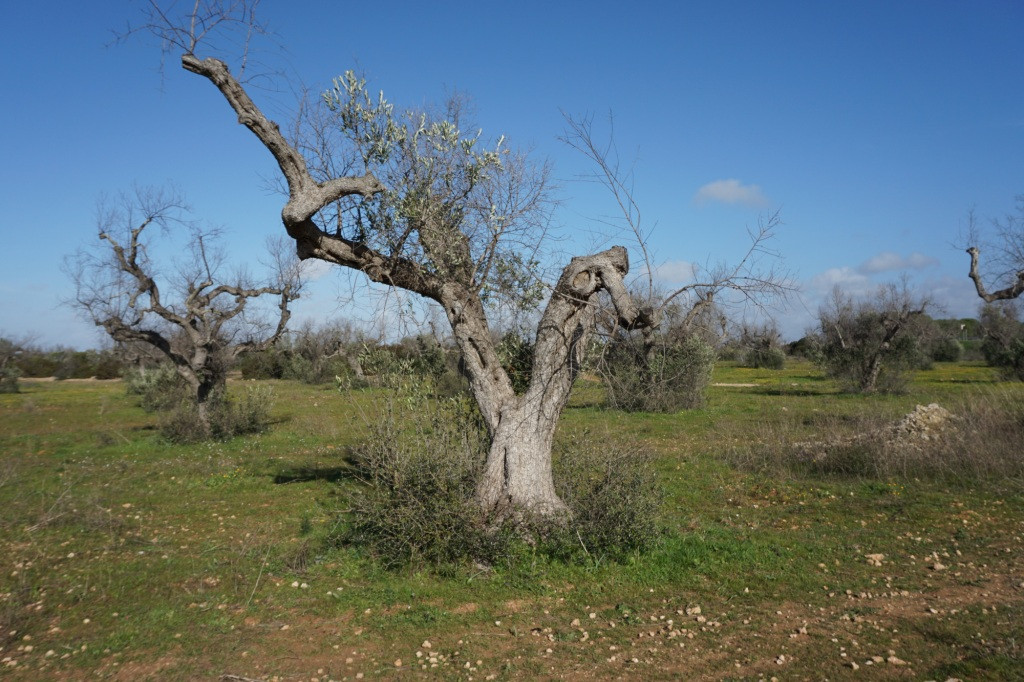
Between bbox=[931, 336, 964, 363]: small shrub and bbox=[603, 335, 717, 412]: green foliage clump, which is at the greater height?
bbox=[931, 336, 964, 363]: small shrub

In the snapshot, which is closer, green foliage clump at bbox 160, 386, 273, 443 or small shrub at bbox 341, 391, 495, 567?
small shrub at bbox 341, 391, 495, 567

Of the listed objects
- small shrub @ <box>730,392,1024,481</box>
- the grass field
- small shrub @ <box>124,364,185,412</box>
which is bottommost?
the grass field

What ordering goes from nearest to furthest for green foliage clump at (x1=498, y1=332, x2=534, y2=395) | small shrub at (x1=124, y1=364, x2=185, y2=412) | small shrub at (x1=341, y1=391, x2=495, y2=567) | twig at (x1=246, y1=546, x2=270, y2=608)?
twig at (x1=246, y1=546, x2=270, y2=608) < small shrub at (x1=341, y1=391, x2=495, y2=567) < green foliage clump at (x1=498, y1=332, x2=534, y2=395) < small shrub at (x1=124, y1=364, x2=185, y2=412)

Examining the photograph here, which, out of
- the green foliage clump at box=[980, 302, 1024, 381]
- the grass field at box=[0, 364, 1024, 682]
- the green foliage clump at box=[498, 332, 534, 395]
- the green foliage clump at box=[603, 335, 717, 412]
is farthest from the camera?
the green foliage clump at box=[980, 302, 1024, 381]

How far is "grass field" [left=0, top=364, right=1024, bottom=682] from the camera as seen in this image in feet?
18.5

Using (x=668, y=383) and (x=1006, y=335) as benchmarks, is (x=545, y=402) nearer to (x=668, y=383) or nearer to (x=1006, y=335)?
(x=668, y=383)

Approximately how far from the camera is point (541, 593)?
7.08m

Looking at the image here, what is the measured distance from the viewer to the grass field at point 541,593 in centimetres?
563

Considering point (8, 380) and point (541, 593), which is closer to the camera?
point (541, 593)

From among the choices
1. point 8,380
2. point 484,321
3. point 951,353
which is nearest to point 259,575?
point 484,321

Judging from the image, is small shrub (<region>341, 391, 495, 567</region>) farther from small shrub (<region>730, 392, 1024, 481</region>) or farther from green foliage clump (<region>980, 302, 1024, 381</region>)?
green foliage clump (<region>980, 302, 1024, 381</region>)

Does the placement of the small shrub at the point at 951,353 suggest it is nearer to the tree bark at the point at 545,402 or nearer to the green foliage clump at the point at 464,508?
the green foliage clump at the point at 464,508

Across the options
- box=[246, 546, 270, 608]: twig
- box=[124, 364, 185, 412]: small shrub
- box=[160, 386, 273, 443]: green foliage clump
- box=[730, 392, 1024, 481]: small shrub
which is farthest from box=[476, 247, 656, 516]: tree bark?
box=[124, 364, 185, 412]: small shrub

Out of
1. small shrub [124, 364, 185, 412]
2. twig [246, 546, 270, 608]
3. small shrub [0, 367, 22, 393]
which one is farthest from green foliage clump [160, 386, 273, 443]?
small shrub [0, 367, 22, 393]
